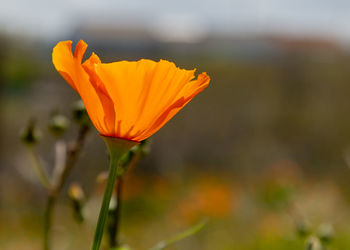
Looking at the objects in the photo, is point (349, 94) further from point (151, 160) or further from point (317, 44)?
point (317, 44)

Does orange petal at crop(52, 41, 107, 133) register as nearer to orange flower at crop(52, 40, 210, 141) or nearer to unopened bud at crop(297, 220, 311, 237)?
orange flower at crop(52, 40, 210, 141)

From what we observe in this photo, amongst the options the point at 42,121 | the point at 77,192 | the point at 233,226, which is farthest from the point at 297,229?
the point at 42,121

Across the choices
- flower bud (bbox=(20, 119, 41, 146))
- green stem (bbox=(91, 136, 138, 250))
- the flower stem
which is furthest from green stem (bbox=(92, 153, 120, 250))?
flower bud (bbox=(20, 119, 41, 146))

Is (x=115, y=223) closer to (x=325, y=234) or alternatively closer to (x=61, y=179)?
(x=61, y=179)

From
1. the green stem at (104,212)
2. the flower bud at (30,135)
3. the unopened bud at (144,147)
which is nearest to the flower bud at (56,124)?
the flower bud at (30,135)

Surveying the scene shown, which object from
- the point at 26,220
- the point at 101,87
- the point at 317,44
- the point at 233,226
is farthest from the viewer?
the point at 317,44

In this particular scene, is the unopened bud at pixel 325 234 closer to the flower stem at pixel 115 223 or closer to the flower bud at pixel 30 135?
the flower stem at pixel 115 223
